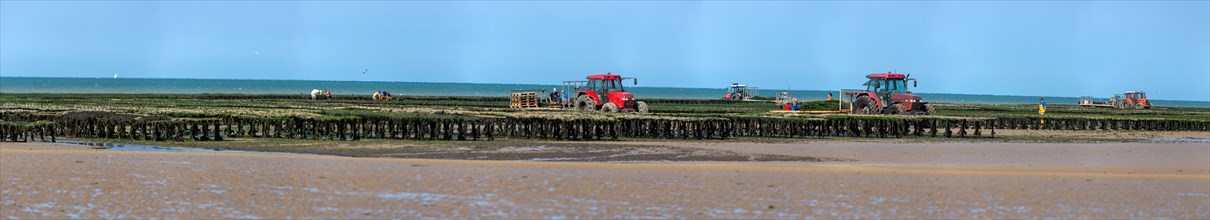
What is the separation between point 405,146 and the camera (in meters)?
24.4

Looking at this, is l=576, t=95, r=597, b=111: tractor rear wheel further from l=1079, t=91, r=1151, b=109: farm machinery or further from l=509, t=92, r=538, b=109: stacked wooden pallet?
l=1079, t=91, r=1151, b=109: farm machinery

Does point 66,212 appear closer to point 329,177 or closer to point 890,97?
point 329,177

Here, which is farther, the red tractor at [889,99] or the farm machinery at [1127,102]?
the farm machinery at [1127,102]

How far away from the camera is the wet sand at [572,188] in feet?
41.3

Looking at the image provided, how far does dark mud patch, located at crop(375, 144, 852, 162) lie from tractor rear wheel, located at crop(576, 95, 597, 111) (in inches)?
507

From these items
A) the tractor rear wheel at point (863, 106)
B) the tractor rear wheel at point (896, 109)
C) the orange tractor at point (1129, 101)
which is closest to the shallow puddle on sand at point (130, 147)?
the tractor rear wheel at point (863, 106)

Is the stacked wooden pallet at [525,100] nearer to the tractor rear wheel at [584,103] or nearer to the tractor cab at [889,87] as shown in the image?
the tractor rear wheel at [584,103]

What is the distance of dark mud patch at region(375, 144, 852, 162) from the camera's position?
842 inches

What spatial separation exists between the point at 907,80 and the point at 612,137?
42.0 feet

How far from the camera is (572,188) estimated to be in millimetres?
14969

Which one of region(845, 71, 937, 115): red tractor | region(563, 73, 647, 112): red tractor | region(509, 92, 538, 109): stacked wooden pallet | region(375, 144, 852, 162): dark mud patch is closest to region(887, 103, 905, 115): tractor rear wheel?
region(845, 71, 937, 115): red tractor

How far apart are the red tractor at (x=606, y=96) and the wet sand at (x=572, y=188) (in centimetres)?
1568

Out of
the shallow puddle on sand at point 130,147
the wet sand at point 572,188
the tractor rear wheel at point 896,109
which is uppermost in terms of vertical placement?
the tractor rear wheel at point 896,109

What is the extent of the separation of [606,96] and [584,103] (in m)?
1.14
